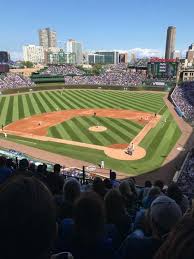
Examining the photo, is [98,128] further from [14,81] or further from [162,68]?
[162,68]

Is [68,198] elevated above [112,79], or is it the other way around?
[68,198]

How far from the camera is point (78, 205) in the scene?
362 centimetres

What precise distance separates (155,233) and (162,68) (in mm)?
82532

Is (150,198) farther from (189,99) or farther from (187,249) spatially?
(189,99)

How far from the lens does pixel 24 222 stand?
6.25ft

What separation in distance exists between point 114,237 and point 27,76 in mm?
87162

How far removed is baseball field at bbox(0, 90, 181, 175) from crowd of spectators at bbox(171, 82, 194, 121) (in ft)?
10.4

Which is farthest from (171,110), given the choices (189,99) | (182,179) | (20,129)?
(182,179)

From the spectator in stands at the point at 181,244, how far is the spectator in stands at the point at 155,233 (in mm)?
1418

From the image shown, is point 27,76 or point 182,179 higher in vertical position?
point 27,76

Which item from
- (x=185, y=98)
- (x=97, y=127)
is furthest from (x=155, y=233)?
(x=185, y=98)

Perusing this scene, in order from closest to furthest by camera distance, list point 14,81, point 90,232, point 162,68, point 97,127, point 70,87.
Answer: point 90,232
point 97,127
point 14,81
point 70,87
point 162,68

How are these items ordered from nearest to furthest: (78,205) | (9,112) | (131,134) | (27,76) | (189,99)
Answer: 1. (78,205)
2. (131,134)
3. (9,112)
4. (189,99)
5. (27,76)

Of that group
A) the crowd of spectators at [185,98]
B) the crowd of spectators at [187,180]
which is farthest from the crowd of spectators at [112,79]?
the crowd of spectators at [187,180]
